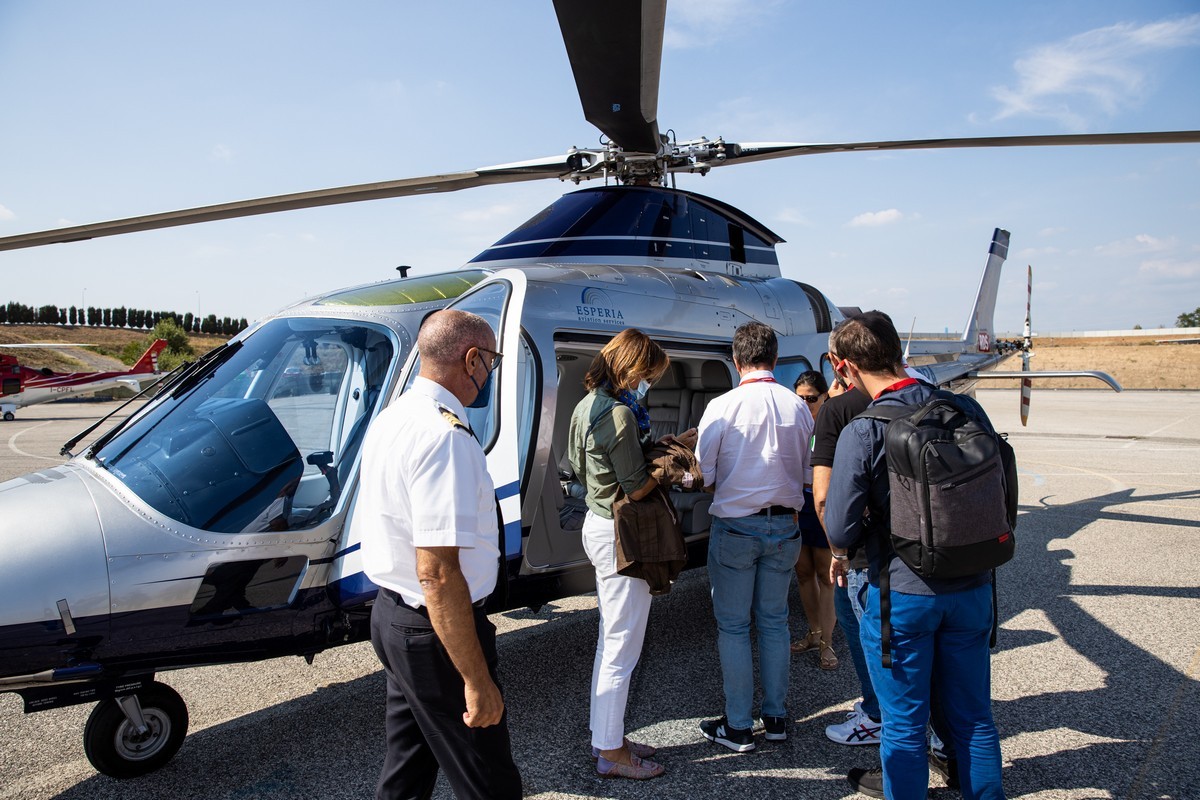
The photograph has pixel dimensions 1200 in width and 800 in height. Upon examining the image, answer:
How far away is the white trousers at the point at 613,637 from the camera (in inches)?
118

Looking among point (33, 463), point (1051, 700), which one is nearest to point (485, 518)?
point (1051, 700)

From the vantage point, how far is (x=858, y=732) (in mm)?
3287

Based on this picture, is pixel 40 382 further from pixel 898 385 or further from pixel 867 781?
pixel 898 385

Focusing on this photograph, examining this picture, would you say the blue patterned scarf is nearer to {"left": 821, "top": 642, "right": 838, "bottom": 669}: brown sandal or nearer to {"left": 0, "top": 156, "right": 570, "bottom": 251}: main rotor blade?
{"left": 821, "top": 642, "right": 838, "bottom": 669}: brown sandal

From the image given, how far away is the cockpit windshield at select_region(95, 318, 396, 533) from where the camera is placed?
118 inches

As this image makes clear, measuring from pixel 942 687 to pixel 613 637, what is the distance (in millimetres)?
1198

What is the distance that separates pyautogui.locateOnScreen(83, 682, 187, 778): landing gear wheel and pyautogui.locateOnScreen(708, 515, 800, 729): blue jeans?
230 cm

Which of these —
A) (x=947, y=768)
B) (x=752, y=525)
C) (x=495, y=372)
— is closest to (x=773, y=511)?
(x=752, y=525)

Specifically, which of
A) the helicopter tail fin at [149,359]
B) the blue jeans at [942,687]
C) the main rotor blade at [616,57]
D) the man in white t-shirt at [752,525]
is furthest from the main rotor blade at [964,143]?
the helicopter tail fin at [149,359]

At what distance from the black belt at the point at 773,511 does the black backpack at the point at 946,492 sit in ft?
2.97

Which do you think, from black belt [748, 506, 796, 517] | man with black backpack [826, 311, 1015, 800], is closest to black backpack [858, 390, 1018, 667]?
man with black backpack [826, 311, 1015, 800]

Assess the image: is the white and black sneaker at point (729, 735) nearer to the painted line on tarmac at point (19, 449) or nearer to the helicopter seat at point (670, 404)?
the helicopter seat at point (670, 404)

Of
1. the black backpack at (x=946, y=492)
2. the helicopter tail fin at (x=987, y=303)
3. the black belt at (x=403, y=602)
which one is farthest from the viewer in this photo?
the helicopter tail fin at (x=987, y=303)

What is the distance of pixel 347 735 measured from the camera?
11.1ft
